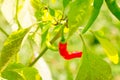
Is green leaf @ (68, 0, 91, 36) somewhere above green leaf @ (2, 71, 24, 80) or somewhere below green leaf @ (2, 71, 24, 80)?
above

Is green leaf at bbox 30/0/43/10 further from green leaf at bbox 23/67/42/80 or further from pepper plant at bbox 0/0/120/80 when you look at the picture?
green leaf at bbox 23/67/42/80

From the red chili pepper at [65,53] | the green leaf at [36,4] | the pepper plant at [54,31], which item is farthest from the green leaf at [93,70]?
the green leaf at [36,4]

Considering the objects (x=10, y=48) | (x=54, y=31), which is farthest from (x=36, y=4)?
(x=10, y=48)

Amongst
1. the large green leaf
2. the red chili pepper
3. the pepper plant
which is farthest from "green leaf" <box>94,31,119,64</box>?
the large green leaf

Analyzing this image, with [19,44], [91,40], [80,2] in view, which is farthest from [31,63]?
[91,40]

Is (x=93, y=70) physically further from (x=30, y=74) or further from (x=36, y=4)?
(x=36, y=4)

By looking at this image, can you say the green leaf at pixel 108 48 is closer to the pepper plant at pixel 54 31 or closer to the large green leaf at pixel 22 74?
the pepper plant at pixel 54 31
